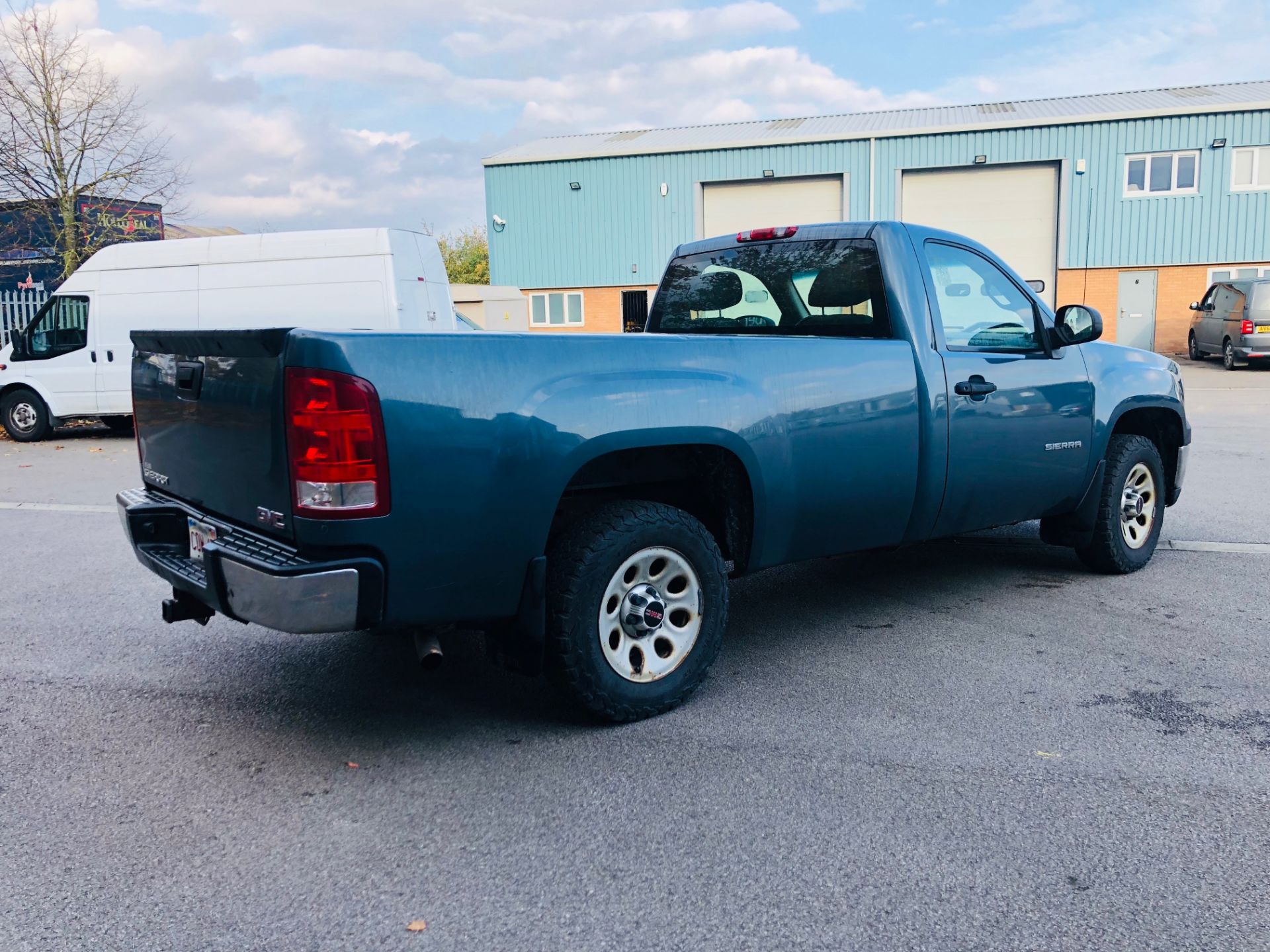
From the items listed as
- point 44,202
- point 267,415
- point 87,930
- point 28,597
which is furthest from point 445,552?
point 44,202

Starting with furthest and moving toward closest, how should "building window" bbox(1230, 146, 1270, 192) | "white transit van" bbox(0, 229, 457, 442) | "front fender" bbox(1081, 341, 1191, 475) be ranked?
"building window" bbox(1230, 146, 1270, 192) → "white transit van" bbox(0, 229, 457, 442) → "front fender" bbox(1081, 341, 1191, 475)

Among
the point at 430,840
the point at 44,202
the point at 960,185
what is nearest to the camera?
the point at 430,840

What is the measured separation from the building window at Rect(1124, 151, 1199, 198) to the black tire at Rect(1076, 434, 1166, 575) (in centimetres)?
2686

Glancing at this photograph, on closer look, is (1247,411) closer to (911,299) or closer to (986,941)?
(911,299)

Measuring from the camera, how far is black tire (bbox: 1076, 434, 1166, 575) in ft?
18.6

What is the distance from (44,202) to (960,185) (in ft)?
74.5

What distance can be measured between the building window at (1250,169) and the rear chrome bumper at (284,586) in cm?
3161

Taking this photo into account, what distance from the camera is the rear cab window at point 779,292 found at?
4773 millimetres

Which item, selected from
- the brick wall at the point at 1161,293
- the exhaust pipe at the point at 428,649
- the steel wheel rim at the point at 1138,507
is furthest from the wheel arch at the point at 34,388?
the brick wall at the point at 1161,293

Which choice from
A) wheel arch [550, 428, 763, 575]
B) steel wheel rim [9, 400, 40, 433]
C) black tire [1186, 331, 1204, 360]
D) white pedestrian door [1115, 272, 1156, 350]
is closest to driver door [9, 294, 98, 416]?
steel wheel rim [9, 400, 40, 433]

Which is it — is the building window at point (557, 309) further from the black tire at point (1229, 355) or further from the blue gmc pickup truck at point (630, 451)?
the blue gmc pickup truck at point (630, 451)

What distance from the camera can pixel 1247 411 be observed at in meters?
14.9

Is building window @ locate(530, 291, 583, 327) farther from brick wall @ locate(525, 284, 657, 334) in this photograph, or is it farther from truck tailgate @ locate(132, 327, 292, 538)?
truck tailgate @ locate(132, 327, 292, 538)

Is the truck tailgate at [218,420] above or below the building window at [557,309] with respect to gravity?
below
